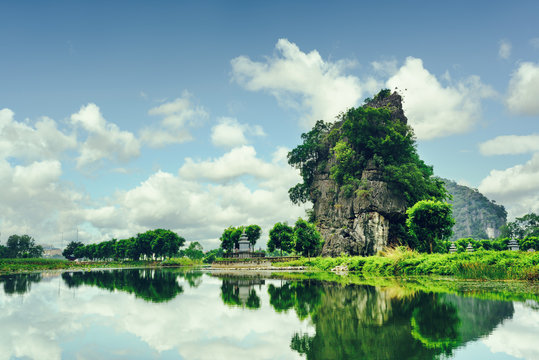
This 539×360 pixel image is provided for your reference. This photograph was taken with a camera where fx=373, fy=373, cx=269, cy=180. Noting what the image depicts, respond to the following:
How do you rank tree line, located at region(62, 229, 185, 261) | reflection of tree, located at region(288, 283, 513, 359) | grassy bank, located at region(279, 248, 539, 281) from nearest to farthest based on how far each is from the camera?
1. reflection of tree, located at region(288, 283, 513, 359)
2. grassy bank, located at region(279, 248, 539, 281)
3. tree line, located at region(62, 229, 185, 261)

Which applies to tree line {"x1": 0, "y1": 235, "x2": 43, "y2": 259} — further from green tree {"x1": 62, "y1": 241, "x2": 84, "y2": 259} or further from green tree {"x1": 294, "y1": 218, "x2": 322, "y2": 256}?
green tree {"x1": 294, "y1": 218, "x2": 322, "y2": 256}

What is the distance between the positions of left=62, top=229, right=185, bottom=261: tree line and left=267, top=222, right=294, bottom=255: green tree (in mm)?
43893

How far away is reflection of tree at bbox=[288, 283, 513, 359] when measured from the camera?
24.6 feet

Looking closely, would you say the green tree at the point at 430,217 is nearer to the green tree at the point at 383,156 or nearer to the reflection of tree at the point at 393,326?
the green tree at the point at 383,156

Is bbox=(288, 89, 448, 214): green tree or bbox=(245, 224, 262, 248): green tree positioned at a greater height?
bbox=(288, 89, 448, 214): green tree

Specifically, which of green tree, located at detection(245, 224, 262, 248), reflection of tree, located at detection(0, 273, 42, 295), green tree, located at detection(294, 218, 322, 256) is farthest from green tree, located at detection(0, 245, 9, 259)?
green tree, located at detection(294, 218, 322, 256)

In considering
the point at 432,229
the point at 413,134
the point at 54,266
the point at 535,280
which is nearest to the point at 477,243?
the point at 413,134

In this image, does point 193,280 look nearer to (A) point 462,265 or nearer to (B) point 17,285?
(B) point 17,285

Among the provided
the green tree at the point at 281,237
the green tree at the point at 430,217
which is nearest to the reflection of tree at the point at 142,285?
the green tree at the point at 430,217

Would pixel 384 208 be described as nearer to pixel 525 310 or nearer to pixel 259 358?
pixel 525 310

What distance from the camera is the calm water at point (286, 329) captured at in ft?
25.5

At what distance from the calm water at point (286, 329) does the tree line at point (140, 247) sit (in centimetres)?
8621

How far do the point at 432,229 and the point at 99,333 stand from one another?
33.4 metres

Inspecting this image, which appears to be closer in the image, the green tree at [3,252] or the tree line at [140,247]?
the tree line at [140,247]
